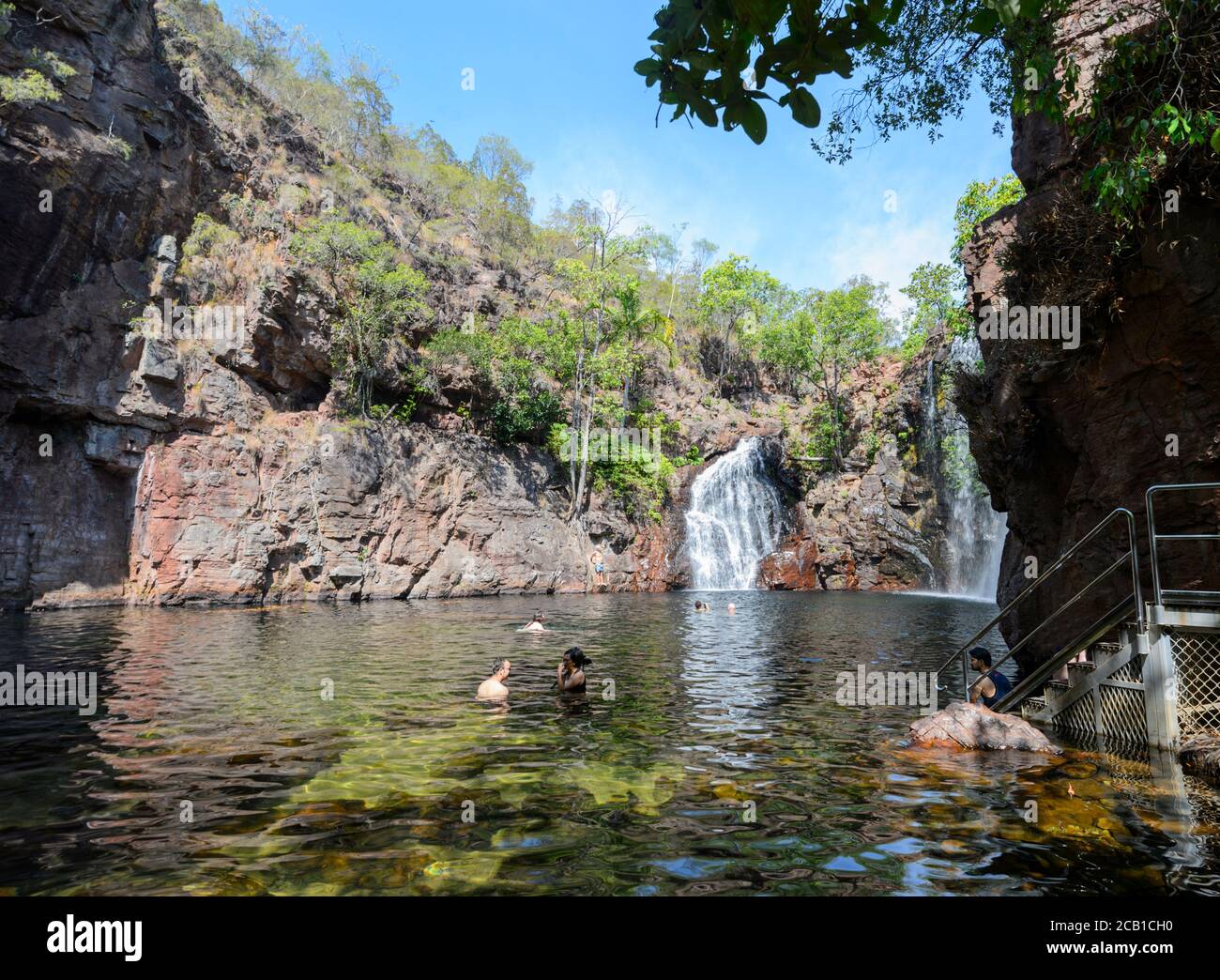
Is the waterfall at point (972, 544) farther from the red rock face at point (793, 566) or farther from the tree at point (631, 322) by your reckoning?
the tree at point (631, 322)

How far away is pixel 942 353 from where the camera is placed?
43.4m

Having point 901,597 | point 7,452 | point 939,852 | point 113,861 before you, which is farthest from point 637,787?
point 901,597

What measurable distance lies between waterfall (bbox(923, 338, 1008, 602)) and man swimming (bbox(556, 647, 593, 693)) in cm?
3361

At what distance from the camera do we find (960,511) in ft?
141

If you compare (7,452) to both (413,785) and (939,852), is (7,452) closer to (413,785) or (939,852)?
(413,785)

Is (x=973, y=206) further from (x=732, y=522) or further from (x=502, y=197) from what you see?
(x=502, y=197)

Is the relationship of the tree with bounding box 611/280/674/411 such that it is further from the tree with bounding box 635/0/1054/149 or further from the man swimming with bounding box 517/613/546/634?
the tree with bounding box 635/0/1054/149

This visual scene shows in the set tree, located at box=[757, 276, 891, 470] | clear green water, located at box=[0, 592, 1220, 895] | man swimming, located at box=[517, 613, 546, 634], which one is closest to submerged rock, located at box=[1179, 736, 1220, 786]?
clear green water, located at box=[0, 592, 1220, 895]

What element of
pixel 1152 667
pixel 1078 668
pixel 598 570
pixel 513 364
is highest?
pixel 513 364

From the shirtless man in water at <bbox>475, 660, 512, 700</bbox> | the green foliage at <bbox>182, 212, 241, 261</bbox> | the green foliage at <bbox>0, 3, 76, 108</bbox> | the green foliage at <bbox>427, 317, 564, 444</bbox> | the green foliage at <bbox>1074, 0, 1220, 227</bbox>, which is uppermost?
the green foliage at <bbox>0, 3, 76, 108</bbox>

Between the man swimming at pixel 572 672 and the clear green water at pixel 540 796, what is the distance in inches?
9.3

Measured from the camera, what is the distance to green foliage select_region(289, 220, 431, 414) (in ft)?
111

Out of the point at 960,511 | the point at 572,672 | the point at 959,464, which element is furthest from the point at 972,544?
the point at 572,672

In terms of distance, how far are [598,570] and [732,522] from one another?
11.0 metres
